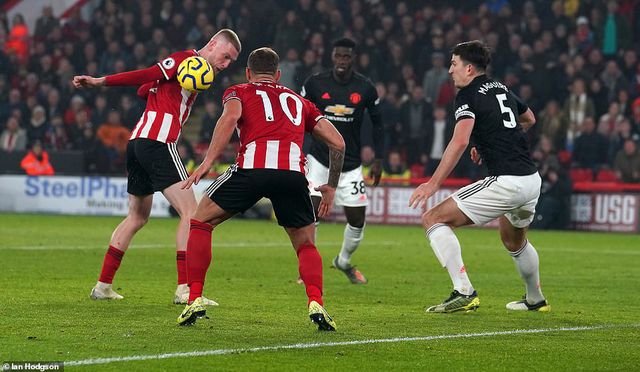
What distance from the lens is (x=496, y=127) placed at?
957 cm

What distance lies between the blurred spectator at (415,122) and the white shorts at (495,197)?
53.0 feet

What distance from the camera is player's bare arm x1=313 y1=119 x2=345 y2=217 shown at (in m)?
8.52

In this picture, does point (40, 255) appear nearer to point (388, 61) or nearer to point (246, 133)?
point (246, 133)

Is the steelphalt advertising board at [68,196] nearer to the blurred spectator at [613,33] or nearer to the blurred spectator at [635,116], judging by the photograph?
the blurred spectator at [635,116]

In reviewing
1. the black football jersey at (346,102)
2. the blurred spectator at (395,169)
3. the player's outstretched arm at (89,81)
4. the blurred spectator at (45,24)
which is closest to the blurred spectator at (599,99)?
the blurred spectator at (395,169)

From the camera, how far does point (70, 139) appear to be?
2923cm

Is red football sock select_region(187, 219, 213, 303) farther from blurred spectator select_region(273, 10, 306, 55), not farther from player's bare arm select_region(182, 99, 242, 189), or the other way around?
blurred spectator select_region(273, 10, 306, 55)

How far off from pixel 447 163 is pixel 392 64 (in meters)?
18.6

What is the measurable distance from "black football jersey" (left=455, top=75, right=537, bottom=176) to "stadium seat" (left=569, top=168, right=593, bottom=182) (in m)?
15.1

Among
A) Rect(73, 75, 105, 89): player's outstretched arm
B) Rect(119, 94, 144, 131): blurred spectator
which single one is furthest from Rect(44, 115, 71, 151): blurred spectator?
Rect(73, 75, 105, 89): player's outstretched arm

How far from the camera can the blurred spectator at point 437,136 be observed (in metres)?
25.0

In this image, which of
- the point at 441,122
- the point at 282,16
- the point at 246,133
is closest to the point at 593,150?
the point at 441,122

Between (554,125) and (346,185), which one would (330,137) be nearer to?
(346,185)

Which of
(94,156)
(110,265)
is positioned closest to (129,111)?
(94,156)
